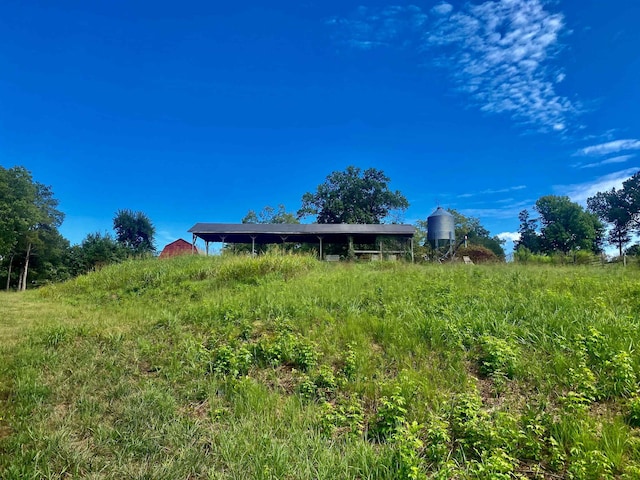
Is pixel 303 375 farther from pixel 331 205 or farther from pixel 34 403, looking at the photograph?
pixel 331 205

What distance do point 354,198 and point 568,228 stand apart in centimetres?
2647

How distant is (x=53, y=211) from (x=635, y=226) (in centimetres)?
6075

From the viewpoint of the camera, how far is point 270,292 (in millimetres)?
6609

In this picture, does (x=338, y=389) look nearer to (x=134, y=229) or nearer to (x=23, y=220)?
(x=23, y=220)

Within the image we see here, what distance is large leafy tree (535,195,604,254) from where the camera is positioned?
129 feet

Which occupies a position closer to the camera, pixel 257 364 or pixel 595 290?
pixel 257 364

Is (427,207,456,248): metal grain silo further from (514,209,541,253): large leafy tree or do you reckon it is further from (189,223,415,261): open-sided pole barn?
(514,209,541,253): large leafy tree

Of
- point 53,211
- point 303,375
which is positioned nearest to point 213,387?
point 303,375

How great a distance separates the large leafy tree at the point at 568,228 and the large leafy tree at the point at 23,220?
167ft

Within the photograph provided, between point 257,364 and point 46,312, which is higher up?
point 46,312

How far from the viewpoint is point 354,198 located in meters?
34.5

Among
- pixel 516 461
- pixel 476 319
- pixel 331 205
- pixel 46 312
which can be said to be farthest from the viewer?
pixel 331 205

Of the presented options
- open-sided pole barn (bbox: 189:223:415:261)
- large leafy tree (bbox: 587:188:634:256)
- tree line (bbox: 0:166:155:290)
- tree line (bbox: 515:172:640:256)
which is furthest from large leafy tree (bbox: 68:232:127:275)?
large leafy tree (bbox: 587:188:634:256)

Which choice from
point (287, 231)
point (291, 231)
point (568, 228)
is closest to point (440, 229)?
point (291, 231)
